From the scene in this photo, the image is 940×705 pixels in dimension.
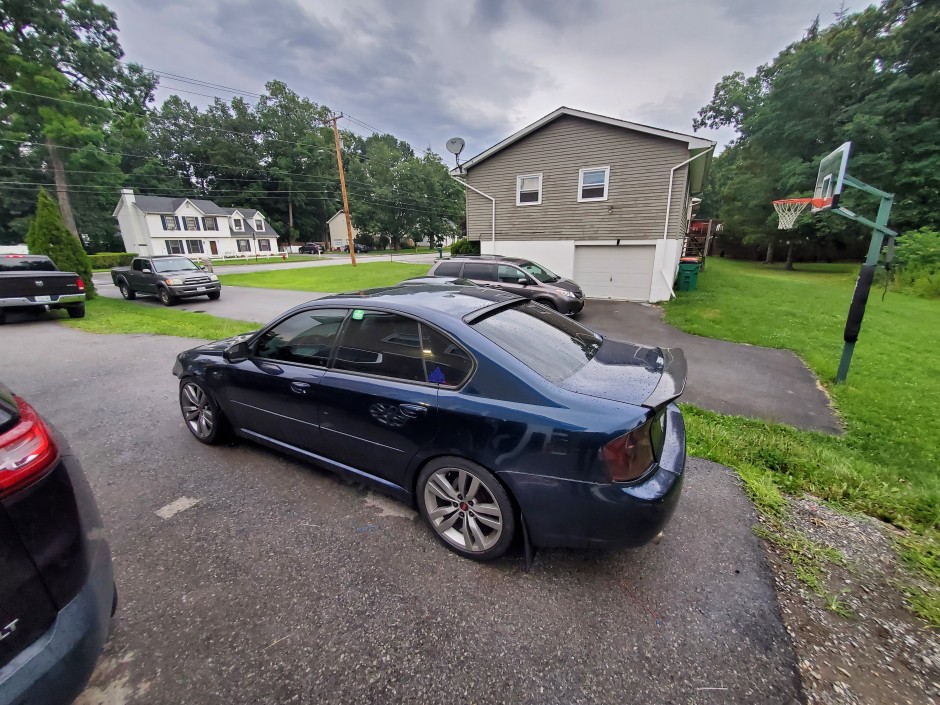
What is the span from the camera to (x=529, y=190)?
45.1 ft

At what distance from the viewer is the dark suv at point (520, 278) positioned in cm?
893

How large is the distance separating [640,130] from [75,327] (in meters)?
15.7

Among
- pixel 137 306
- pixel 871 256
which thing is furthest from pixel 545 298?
pixel 137 306

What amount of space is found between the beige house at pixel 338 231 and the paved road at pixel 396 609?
212 ft

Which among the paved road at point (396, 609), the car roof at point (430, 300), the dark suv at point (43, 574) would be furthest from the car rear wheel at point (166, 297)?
the dark suv at point (43, 574)

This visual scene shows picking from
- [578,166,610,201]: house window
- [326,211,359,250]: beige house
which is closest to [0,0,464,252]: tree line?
[326,211,359,250]: beige house

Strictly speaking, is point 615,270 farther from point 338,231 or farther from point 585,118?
point 338,231

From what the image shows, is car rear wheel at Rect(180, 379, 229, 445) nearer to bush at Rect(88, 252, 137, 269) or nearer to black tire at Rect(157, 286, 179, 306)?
black tire at Rect(157, 286, 179, 306)

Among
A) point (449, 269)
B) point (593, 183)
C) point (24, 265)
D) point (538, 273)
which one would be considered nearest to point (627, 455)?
point (538, 273)

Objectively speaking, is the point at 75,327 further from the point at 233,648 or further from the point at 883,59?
the point at 883,59

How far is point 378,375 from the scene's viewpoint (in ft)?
8.45

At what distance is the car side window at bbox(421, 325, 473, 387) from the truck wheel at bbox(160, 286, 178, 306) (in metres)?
13.6

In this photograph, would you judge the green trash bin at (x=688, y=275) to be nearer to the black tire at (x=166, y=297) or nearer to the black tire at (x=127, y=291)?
the black tire at (x=166, y=297)

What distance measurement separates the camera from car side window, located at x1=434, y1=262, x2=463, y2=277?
32.3 ft
